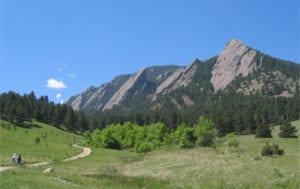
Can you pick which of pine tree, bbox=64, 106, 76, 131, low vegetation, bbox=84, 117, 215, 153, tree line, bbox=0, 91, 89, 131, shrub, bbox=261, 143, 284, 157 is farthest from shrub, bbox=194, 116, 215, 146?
pine tree, bbox=64, 106, 76, 131

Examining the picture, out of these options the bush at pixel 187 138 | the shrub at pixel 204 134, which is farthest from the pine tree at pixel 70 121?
the shrub at pixel 204 134

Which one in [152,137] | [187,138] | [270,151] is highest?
[152,137]

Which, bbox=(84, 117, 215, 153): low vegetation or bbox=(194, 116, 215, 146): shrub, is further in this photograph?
bbox=(84, 117, 215, 153): low vegetation

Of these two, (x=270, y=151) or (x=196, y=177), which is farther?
(x=270, y=151)

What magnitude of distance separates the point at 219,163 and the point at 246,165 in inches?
163

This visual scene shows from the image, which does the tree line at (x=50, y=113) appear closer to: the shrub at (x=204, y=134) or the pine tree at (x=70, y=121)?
the pine tree at (x=70, y=121)

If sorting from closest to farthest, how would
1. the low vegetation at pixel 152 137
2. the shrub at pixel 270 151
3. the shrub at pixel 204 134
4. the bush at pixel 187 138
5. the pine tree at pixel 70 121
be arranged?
the shrub at pixel 270 151
the shrub at pixel 204 134
the low vegetation at pixel 152 137
the bush at pixel 187 138
the pine tree at pixel 70 121

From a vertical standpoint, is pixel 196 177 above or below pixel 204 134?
below

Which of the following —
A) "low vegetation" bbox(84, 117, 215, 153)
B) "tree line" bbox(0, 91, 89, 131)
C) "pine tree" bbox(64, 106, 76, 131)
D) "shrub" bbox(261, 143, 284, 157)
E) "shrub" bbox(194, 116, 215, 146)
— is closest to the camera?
"shrub" bbox(261, 143, 284, 157)

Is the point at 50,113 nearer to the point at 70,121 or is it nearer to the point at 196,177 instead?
the point at 70,121

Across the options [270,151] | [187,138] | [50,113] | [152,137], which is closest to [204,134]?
[187,138]

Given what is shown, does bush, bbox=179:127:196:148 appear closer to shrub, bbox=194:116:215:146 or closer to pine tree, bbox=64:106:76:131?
shrub, bbox=194:116:215:146

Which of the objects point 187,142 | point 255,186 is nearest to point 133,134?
point 187,142

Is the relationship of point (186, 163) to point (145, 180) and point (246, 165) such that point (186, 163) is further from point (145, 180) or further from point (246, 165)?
point (145, 180)
